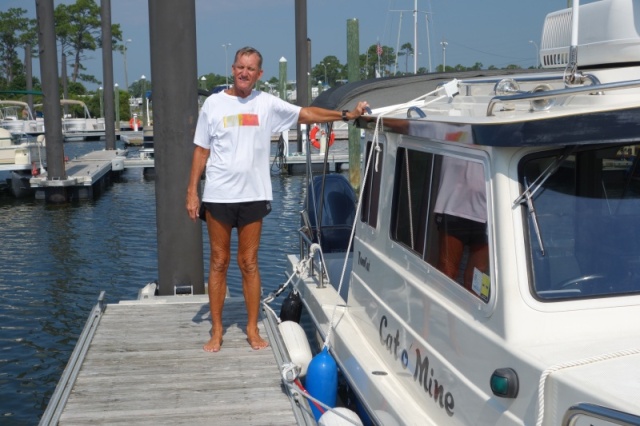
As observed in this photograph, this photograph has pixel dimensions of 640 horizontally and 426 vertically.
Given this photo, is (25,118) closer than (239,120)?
No

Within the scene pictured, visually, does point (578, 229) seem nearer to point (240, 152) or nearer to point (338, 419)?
point (338, 419)

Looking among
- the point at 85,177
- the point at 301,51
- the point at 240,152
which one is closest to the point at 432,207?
the point at 240,152

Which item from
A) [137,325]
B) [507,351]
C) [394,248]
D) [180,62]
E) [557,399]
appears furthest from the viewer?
[180,62]

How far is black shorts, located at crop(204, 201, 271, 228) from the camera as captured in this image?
5301 mm

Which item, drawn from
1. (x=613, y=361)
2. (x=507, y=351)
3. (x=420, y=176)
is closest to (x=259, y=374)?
(x=420, y=176)

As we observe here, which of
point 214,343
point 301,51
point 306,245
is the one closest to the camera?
point 214,343

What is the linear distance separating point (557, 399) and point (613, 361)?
271mm

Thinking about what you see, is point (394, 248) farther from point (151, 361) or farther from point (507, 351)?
point (151, 361)

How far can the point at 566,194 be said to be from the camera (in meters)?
3.41

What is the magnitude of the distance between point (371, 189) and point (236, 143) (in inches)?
35.9

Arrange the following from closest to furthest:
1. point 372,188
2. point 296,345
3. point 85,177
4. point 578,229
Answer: point 578,229
point 372,188
point 296,345
point 85,177

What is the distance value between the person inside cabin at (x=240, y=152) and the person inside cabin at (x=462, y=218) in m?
1.40

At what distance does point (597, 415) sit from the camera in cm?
268

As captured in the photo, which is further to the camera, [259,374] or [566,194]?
[259,374]
